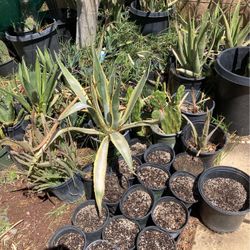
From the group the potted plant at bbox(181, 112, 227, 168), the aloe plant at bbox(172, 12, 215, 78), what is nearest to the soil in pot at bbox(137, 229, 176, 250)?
the potted plant at bbox(181, 112, 227, 168)

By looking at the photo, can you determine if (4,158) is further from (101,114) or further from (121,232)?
(121,232)

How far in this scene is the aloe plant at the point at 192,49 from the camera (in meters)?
2.45

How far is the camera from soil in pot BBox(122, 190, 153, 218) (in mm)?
1958

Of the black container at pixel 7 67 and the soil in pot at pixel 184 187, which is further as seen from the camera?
the black container at pixel 7 67

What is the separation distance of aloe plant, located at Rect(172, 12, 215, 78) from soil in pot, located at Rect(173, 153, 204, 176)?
765 millimetres

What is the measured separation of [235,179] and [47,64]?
5.78ft

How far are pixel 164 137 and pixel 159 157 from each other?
0.53ft

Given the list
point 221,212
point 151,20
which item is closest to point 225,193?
point 221,212

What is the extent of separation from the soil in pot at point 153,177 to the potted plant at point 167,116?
0.93 ft

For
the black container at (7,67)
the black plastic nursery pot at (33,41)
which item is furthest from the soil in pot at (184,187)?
the black container at (7,67)

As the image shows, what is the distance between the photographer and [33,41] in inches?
126

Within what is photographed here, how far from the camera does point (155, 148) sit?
2.34 m

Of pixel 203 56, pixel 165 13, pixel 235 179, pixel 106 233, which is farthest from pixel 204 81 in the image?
pixel 106 233

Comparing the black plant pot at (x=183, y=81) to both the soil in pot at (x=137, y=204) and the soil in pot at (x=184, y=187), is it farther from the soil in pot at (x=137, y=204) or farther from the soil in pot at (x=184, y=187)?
the soil in pot at (x=137, y=204)
